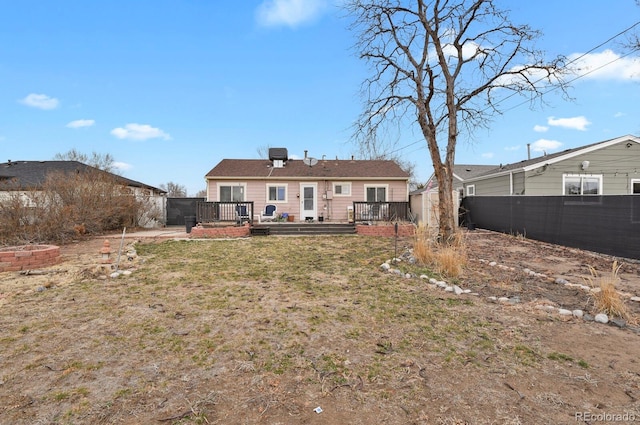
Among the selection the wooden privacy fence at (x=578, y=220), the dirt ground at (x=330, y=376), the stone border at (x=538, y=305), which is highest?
the wooden privacy fence at (x=578, y=220)

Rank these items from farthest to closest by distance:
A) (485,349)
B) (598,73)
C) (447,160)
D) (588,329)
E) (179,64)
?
(179,64) < (598,73) < (447,160) < (588,329) < (485,349)

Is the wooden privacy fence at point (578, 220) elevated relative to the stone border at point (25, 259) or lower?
elevated

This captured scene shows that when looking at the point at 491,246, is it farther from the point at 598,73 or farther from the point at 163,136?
the point at 163,136

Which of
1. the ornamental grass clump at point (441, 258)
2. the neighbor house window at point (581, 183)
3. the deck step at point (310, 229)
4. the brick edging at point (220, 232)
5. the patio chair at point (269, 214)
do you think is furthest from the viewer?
the patio chair at point (269, 214)

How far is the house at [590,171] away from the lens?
13289mm

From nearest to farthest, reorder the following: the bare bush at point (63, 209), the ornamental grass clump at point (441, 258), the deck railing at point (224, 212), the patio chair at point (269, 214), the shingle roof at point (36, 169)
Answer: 1. the ornamental grass clump at point (441, 258)
2. the bare bush at point (63, 209)
3. the deck railing at point (224, 212)
4. the patio chair at point (269, 214)
5. the shingle roof at point (36, 169)

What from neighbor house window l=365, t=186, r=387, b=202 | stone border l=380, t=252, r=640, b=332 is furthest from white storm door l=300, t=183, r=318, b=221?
stone border l=380, t=252, r=640, b=332

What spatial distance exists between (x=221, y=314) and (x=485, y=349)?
110 inches

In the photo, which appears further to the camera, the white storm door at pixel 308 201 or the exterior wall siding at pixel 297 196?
the white storm door at pixel 308 201

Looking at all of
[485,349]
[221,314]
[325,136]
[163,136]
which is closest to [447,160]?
[485,349]

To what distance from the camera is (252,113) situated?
62.0 ft

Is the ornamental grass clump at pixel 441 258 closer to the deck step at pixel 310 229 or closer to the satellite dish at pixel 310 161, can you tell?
the deck step at pixel 310 229

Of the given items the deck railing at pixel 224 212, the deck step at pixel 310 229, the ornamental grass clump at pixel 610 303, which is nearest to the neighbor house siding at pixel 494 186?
the deck step at pixel 310 229

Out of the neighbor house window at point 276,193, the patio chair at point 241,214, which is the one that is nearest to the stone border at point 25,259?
the patio chair at point 241,214
